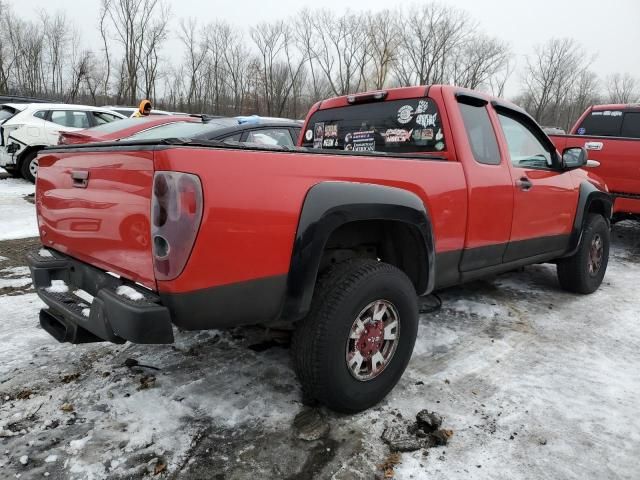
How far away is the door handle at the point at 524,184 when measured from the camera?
12.0ft

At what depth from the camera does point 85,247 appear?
241 cm

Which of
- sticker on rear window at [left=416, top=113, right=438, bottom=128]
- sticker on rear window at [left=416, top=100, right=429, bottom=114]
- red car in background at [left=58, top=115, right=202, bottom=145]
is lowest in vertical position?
A: red car in background at [left=58, top=115, right=202, bottom=145]

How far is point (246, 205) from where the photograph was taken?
6.48ft

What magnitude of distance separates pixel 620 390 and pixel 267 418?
2206 millimetres

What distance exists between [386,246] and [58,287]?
6.27 ft

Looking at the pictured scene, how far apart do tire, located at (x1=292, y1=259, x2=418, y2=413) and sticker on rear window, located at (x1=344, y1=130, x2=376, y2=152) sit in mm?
1329

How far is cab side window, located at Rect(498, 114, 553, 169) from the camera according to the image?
382 centimetres

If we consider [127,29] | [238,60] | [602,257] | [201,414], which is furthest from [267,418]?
[238,60]

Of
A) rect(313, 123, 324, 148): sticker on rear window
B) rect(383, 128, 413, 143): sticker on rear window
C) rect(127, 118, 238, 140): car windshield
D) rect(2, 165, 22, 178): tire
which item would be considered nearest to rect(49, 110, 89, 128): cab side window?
rect(2, 165, 22, 178): tire

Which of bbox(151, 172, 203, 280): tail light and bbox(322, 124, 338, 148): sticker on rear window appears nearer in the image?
bbox(151, 172, 203, 280): tail light

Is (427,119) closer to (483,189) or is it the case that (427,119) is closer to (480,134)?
(480,134)

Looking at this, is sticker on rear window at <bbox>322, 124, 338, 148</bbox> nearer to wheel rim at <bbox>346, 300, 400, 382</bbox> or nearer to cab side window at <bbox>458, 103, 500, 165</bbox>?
cab side window at <bbox>458, 103, 500, 165</bbox>

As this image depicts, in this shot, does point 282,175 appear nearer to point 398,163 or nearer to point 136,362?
point 398,163

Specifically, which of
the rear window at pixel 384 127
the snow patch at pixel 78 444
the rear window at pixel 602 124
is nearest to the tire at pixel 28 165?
the rear window at pixel 384 127
